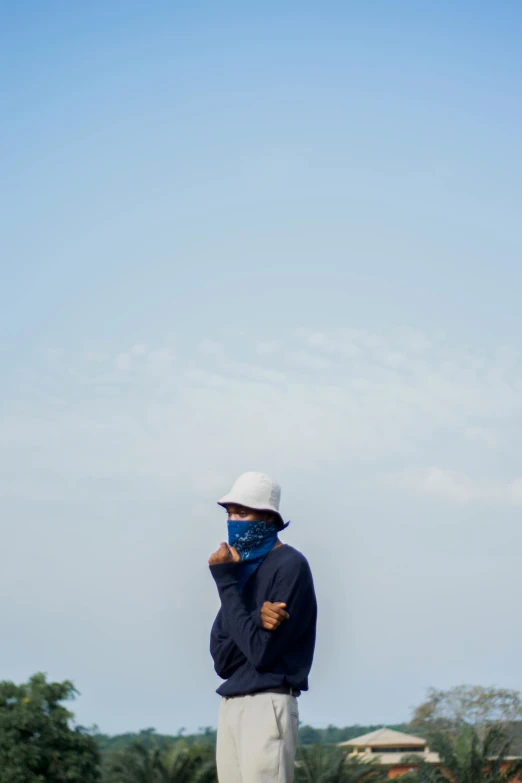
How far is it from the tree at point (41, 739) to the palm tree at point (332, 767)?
4.98 m

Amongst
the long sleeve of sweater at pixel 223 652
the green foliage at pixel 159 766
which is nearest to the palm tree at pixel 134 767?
the green foliage at pixel 159 766

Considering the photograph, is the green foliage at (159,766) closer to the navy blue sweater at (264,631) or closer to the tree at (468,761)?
the tree at (468,761)

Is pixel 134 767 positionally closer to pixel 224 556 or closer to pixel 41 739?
pixel 41 739

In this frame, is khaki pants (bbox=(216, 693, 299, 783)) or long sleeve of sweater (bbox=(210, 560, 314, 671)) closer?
khaki pants (bbox=(216, 693, 299, 783))

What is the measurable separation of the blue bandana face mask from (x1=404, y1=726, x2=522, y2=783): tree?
22.2 m

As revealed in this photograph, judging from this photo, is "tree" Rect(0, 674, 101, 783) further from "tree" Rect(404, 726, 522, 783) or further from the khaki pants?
the khaki pants

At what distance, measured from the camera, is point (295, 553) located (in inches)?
176

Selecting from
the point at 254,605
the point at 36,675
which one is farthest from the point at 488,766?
the point at 254,605

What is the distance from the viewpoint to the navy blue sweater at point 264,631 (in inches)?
169

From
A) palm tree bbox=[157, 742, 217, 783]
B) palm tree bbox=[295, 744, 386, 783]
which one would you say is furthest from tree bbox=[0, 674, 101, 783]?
palm tree bbox=[295, 744, 386, 783]

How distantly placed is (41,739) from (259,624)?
2170 cm

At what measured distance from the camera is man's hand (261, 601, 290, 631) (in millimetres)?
4223

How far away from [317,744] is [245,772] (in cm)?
2261

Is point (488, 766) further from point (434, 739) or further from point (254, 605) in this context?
point (254, 605)
